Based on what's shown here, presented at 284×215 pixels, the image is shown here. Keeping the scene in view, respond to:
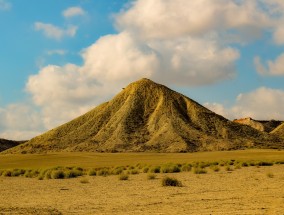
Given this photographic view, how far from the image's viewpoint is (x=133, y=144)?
11950cm

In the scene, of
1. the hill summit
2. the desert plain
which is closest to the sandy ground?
the desert plain

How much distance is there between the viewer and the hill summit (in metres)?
118

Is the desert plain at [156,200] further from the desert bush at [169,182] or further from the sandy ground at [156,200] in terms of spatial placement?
the desert bush at [169,182]

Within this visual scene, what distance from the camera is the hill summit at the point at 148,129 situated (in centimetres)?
11825

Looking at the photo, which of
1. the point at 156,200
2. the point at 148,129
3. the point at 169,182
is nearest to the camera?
the point at 156,200

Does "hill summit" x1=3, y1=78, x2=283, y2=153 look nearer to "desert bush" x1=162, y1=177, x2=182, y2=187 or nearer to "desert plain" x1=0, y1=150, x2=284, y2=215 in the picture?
"desert bush" x1=162, y1=177, x2=182, y2=187

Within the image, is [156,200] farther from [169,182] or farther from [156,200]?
[169,182]

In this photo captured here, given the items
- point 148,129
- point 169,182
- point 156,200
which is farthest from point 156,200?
point 148,129

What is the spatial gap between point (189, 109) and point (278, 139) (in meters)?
28.4

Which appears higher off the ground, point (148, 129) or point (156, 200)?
point (148, 129)

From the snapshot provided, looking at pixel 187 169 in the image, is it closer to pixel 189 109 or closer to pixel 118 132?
pixel 118 132

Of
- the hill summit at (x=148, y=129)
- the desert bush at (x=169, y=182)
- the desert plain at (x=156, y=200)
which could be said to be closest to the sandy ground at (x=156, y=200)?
the desert plain at (x=156, y=200)

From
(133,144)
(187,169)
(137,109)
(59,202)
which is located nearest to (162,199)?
Result: (59,202)

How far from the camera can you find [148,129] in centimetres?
12962
